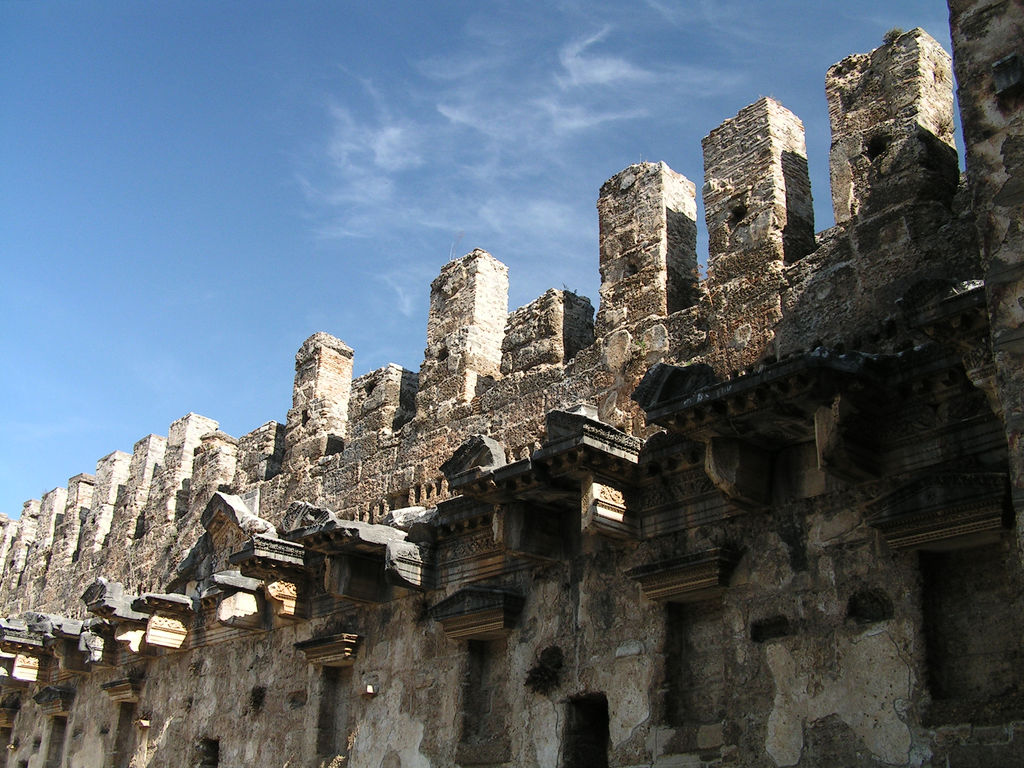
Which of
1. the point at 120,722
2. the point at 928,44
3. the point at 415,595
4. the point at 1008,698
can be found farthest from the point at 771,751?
the point at 120,722

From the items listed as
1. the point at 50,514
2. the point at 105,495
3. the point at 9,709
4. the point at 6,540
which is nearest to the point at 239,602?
the point at 105,495


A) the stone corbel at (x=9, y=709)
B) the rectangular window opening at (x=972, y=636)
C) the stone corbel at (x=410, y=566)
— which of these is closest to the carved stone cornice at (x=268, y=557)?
the stone corbel at (x=410, y=566)

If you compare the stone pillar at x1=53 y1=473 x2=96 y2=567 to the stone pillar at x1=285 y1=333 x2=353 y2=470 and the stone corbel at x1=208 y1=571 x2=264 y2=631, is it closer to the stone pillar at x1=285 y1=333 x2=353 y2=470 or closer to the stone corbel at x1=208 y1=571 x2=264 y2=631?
the stone pillar at x1=285 y1=333 x2=353 y2=470

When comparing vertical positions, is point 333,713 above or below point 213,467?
below

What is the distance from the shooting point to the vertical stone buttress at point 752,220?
27.4 ft

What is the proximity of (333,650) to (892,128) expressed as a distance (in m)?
6.42

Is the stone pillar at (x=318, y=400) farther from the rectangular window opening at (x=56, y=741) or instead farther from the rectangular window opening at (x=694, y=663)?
the rectangular window opening at (x=56, y=741)

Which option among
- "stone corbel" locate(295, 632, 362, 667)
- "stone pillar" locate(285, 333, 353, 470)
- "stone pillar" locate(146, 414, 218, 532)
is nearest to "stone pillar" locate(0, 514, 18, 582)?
"stone pillar" locate(146, 414, 218, 532)

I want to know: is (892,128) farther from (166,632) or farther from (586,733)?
(166,632)

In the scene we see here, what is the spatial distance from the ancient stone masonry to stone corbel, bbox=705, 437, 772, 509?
2 cm

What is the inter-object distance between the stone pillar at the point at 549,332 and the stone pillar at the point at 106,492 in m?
8.57

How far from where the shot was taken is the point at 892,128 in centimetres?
793

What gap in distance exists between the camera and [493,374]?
10.9 m

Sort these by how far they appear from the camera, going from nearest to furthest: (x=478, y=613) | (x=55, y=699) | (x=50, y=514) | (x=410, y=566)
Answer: (x=478, y=613) < (x=410, y=566) < (x=55, y=699) < (x=50, y=514)
